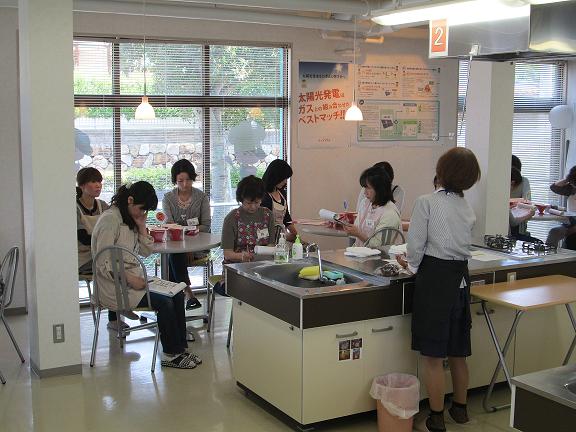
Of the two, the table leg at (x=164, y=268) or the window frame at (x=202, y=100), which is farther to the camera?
the window frame at (x=202, y=100)

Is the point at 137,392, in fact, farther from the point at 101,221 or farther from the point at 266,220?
the point at 266,220

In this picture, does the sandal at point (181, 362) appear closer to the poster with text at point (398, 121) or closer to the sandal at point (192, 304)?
the sandal at point (192, 304)

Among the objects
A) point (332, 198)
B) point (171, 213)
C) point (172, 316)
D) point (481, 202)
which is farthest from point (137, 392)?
point (332, 198)

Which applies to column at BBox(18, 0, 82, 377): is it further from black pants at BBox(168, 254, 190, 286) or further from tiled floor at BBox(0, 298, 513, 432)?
black pants at BBox(168, 254, 190, 286)

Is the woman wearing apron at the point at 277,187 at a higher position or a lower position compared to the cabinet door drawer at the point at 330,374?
higher

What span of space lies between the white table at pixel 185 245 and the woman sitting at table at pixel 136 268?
304 millimetres

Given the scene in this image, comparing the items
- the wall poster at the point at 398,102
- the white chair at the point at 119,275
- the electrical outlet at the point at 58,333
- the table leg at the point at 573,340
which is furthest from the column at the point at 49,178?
the wall poster at the point at 398,102

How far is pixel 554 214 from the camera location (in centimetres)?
721

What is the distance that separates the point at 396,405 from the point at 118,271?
1.99 metres

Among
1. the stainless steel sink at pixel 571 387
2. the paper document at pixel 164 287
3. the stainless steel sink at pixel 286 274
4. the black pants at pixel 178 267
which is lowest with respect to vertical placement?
the black pants at pixel 178 267

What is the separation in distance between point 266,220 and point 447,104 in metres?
3.55

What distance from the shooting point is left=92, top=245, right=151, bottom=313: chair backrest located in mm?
4715

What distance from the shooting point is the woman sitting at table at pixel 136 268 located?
4852 mm

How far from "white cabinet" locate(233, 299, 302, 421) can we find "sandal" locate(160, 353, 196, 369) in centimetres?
56
